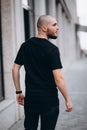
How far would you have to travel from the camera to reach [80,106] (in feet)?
29.8

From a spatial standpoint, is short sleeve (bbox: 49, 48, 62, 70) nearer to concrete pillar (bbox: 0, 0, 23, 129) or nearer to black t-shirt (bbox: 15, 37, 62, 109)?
black t-shirt (bbox: 15, 37, 62, 109)

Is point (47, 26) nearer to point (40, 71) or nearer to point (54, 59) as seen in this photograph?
point (54, 59)

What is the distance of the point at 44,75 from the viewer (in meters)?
3.97

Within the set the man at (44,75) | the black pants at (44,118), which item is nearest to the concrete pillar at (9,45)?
the black pants at (44,118)

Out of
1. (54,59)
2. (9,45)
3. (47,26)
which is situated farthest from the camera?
(9,45)

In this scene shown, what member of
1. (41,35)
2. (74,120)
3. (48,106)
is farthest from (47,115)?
(74,120)

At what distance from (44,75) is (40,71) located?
0.19 ft

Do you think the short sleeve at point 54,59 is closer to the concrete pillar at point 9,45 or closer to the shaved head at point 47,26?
the shaved head at point 47,26

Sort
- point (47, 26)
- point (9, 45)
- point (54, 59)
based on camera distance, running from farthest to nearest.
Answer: point (9, 45)
point (47, 26)
point (54, 59)

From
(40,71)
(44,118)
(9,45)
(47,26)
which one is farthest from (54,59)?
(9,45)

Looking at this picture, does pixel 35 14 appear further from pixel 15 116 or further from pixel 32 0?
pixel 15 116

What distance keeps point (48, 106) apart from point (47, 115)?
101 mm

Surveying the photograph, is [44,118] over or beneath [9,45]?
beneath

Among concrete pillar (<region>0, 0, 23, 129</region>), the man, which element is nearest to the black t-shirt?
the man
